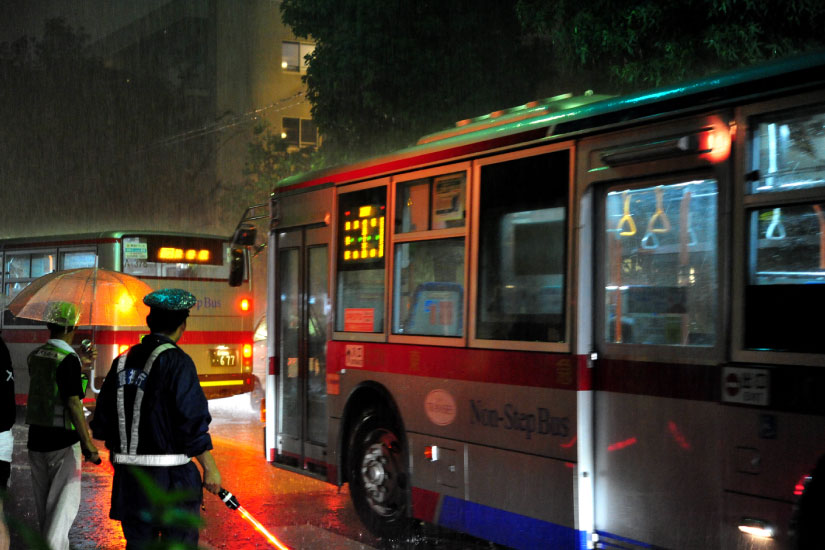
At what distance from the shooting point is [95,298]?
920cm

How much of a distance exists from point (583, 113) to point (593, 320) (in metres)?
1.27

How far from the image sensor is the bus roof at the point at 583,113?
4.86 m

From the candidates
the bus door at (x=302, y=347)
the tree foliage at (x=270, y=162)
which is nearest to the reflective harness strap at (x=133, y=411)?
the bus door at (x=302, y=347)

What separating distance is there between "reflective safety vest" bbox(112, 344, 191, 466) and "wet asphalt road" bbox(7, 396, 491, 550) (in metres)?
1.23

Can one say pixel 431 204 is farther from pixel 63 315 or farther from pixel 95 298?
pixel 95 298

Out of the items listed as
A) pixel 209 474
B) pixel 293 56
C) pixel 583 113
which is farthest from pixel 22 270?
pixel 293 56

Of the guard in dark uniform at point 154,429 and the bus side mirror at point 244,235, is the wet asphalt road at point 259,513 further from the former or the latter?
the bus side mirror at point 244,235

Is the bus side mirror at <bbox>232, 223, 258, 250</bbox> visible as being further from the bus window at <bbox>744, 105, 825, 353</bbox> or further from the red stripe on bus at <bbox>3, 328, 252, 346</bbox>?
the bus window at <bbox>744, 105, 825, 353</bbox>

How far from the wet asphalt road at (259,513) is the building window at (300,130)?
26564 millimetres

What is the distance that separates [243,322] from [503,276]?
10.7 meters

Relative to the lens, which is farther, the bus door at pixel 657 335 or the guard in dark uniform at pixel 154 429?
the bus door at pixel 657 335

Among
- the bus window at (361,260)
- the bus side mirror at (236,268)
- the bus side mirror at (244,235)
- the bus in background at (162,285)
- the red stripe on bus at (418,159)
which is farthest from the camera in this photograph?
the bus in background at (162,285)

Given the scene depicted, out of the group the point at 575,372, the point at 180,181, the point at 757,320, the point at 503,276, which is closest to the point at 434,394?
the point at 503,276

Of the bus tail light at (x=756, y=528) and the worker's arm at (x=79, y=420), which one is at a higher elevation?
the worker's arm at (x=79, y=420)
